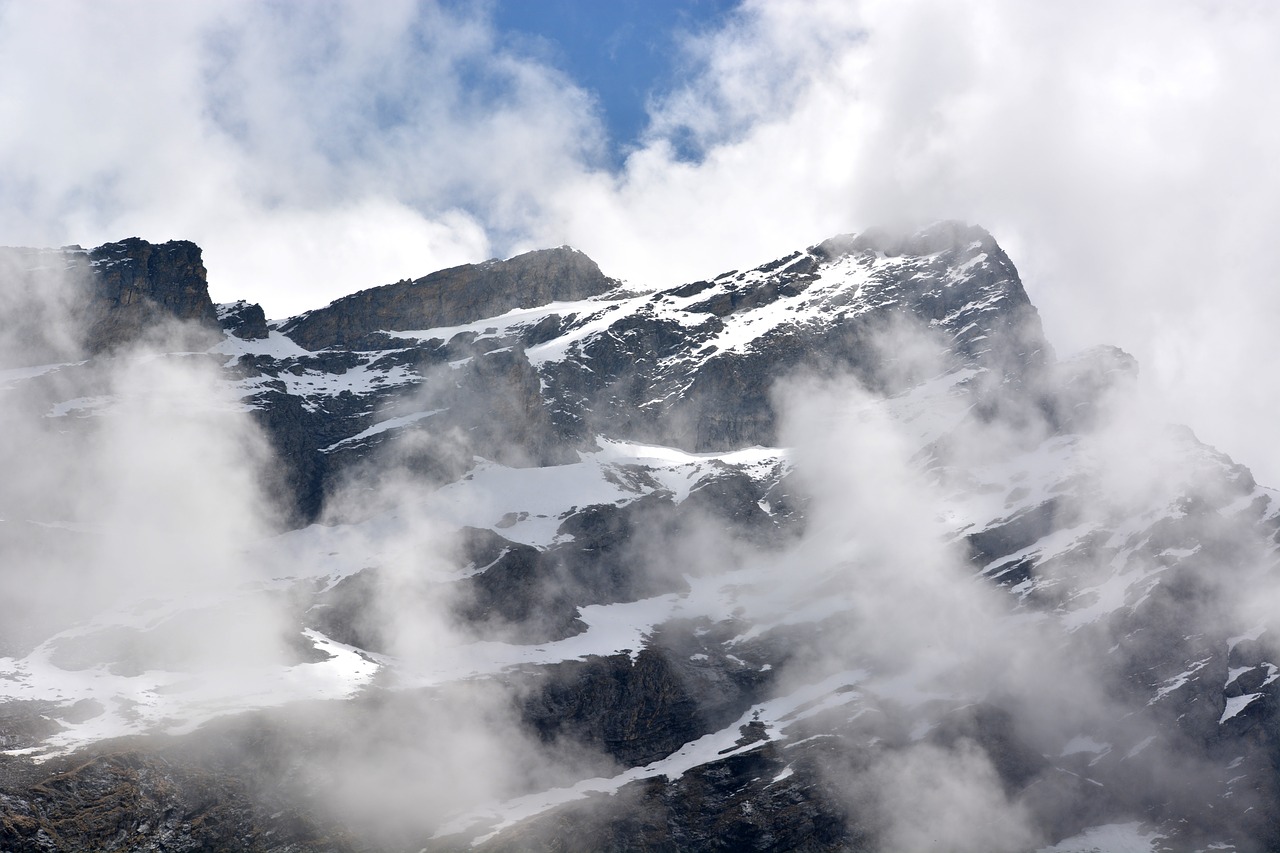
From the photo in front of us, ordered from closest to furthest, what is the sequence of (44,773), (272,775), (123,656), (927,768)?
(44,773)
(272,775)
(927,768)
(123,656)

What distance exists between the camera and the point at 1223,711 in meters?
180

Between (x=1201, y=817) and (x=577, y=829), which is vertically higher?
(x=577, y=829)

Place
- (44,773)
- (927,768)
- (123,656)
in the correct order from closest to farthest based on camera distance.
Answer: (44,773) < (927,768) < (123,656)

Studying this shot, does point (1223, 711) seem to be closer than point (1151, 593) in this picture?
Yes

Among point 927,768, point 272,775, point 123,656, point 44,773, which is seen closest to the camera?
point 44,773

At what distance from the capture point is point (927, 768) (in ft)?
589

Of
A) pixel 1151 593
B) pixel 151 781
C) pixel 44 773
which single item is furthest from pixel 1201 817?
pixel 44 773

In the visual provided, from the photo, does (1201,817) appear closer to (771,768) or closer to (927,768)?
(927,768)

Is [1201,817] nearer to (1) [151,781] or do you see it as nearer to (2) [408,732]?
(2) [408,732]

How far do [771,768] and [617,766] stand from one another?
24.2 m

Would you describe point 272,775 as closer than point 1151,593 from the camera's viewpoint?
Yes

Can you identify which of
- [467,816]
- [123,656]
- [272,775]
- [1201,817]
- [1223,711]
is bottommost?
[1201,817]

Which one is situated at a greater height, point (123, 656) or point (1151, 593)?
point (123, 656)

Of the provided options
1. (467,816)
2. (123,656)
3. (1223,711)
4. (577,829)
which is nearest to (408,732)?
(467,816)
